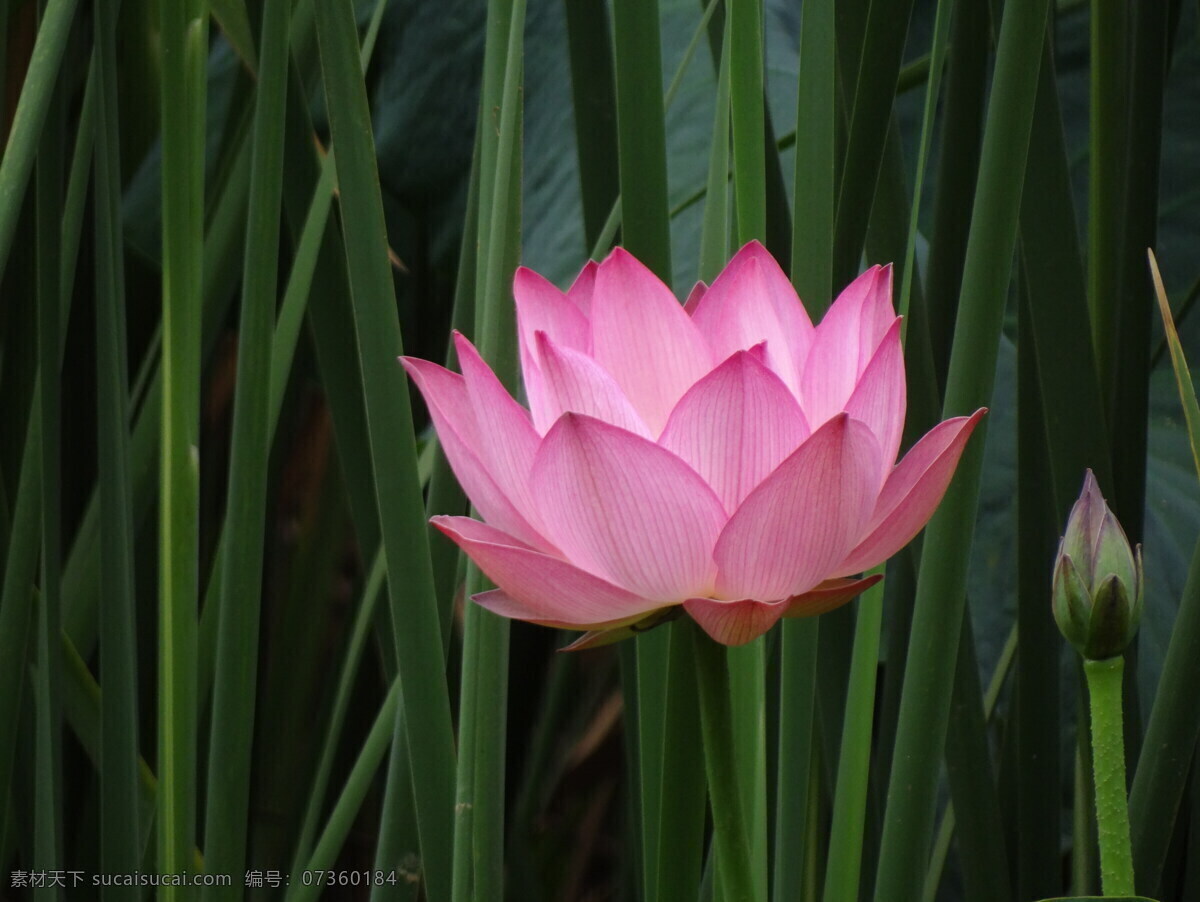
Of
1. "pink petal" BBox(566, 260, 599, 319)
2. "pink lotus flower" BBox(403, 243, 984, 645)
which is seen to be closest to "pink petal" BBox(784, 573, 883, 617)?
"pink lotus flower" BBox(403, 243, 984, 645)

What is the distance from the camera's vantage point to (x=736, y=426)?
204 mm

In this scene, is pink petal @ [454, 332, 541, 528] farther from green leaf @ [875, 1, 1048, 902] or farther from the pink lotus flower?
green leaf @ [875, 1, 1048, 902]

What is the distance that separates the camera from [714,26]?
1.42 feet

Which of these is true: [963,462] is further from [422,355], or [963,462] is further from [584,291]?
[422,355]

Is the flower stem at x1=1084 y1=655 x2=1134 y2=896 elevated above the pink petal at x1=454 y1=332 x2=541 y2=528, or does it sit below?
below

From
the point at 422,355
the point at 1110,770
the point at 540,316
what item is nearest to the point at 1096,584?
the point at 1110,770

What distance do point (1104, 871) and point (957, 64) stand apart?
1.07ft

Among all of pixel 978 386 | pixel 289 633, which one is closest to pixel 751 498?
pixel 978 386

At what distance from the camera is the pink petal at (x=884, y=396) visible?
0.68 ft

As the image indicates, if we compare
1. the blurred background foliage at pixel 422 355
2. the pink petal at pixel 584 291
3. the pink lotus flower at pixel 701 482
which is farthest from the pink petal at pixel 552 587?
the blurred background foliage at pixel 422 355

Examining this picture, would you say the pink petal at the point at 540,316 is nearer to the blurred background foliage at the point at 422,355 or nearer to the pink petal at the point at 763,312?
the pink petal at the point at 763,312

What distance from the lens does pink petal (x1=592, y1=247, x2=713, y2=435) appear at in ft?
0.83

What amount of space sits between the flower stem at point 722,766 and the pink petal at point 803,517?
14mm

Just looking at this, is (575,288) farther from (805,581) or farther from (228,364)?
(228,364)
